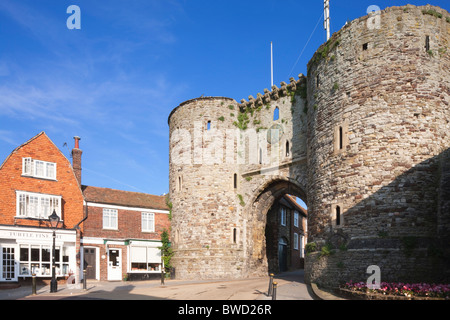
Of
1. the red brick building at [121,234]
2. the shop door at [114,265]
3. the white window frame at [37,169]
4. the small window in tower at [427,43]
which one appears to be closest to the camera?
the small window in tower at [427,43]

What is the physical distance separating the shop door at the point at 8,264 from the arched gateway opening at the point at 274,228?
42.8ft

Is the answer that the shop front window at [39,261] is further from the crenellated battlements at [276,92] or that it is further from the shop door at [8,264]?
the crenellated battlements at [276,92]

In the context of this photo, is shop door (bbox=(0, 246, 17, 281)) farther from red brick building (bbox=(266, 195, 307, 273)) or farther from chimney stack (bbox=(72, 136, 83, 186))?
red brick building (bbox=(266, 195, 307, 273))

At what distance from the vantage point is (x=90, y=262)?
919 inches

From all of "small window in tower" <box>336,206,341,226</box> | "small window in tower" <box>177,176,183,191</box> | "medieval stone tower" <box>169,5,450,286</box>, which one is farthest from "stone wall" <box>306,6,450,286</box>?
"small window in tower" <box>177,176,183,191</box>

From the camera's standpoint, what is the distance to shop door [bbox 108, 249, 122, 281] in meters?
23.9

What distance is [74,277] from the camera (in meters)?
21.7

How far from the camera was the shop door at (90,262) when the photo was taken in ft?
75.9

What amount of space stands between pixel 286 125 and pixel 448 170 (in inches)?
405

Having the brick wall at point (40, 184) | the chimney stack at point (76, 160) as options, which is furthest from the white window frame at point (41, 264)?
the chimney stack at point (76, 160)

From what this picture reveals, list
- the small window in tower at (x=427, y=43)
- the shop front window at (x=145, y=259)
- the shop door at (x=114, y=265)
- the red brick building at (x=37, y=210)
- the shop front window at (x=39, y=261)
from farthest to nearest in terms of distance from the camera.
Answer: the shop front window at (x=145, y=259)
the shop door at (x=114, y=265)
the shop front window at (x=39, y=261)
the red brick building at (x=37, y=210)
the small window in tower at (x=427, y=43)
